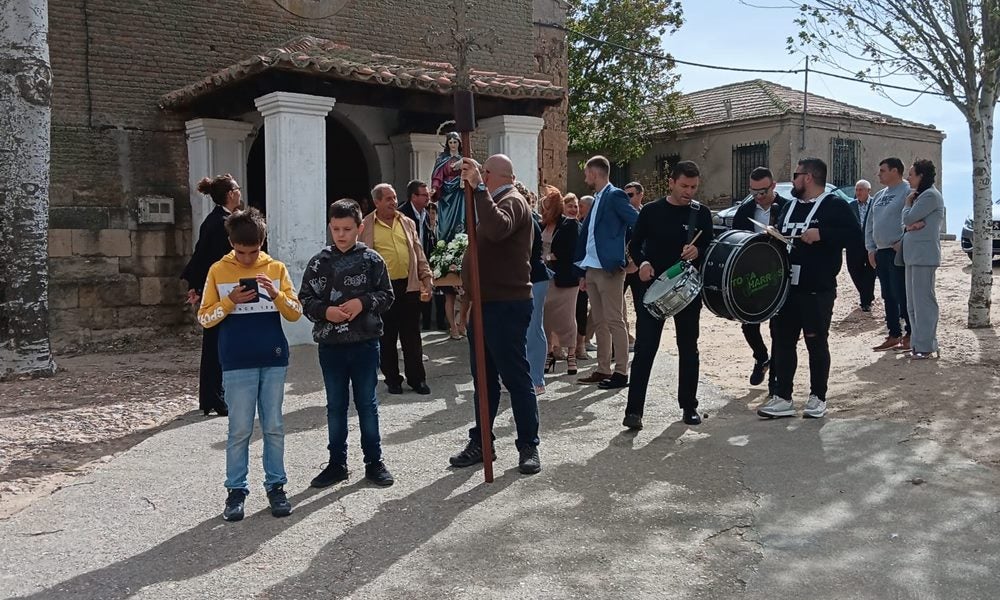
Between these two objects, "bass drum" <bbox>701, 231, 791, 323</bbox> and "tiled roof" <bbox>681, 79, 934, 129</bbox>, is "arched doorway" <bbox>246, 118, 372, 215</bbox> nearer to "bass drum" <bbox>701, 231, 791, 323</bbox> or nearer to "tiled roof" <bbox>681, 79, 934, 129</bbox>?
"bass drum" <bbox>701, 231, 791, 323</bbox>

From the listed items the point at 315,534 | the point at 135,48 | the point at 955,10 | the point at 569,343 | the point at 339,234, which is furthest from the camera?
the point at 135,48

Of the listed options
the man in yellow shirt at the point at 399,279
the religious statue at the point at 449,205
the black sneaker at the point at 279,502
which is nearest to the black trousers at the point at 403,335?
the man in yellow shirt at the point at 399,279

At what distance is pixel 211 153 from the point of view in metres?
11.4

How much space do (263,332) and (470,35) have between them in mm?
2028

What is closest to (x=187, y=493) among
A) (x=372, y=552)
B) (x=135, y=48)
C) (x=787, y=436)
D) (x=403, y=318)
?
(x=372, y=552)

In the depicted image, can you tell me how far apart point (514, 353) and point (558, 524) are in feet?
3.78

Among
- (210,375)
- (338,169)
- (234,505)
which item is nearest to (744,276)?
(234,505)

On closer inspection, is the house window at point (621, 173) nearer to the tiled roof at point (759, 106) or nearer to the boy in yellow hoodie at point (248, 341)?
the tiled roof at point (759, 106)

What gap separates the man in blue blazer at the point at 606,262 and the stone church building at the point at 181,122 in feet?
12.9

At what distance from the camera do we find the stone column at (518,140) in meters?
11.9

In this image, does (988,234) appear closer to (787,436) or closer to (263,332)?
(787,436)

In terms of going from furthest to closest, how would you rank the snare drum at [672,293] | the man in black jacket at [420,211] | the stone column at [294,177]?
the stone column at [294,177], the man in black jacket at [420,211], the snare drum at [672,293]

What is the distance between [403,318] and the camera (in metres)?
7.30

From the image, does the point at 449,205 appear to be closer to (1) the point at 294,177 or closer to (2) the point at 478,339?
(1) the point at 294,177
